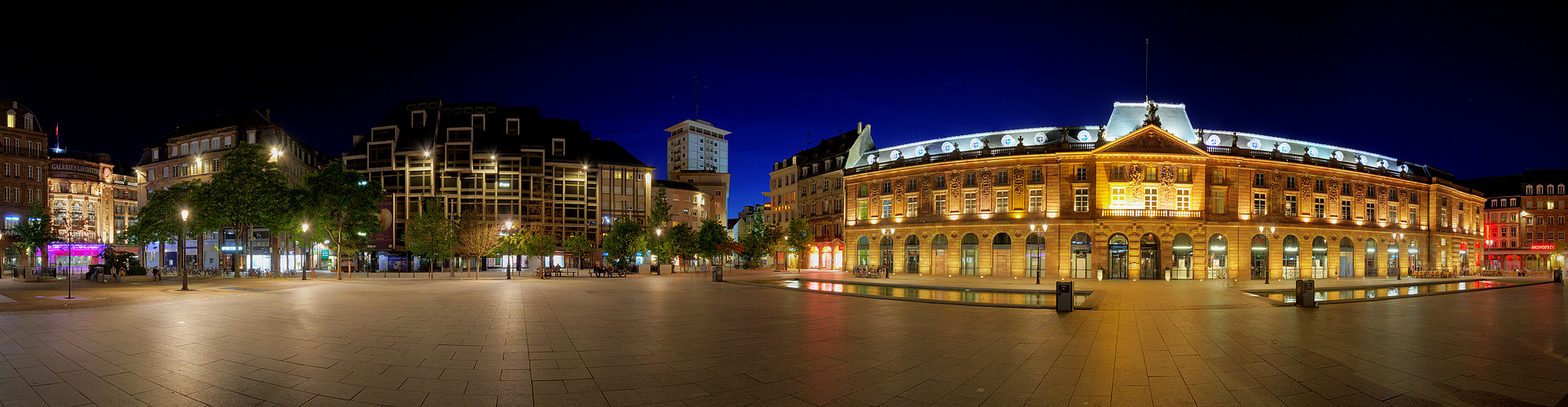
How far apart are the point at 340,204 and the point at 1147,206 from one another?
5949 centimetres

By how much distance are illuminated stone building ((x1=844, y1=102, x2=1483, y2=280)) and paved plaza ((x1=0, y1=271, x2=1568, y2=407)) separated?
101 ft

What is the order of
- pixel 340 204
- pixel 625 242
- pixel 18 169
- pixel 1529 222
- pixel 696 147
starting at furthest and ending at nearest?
pixel 696 147 → pixel 1529 222 → pixel 18 169 → pixel 625 242 → pixel 340 204

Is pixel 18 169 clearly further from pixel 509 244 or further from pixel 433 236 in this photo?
pixel 509 244

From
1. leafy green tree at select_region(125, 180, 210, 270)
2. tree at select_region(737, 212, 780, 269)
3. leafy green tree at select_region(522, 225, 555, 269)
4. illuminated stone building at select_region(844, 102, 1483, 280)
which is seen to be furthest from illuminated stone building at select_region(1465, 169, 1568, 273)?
leafy green tree at select_region(125, 180, 210, 270)

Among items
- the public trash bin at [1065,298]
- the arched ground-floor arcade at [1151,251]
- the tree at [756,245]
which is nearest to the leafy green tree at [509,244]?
the tree at [756,245]

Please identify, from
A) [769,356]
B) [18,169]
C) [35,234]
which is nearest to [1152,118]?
[769,356]

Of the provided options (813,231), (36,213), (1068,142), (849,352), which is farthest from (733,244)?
(36,213)

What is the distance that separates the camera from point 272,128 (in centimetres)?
7588

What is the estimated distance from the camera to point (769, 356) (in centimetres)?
1170

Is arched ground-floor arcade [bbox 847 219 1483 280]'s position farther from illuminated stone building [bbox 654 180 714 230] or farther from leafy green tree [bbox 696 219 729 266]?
illuminated stone building [bbox 654 180 714 230]

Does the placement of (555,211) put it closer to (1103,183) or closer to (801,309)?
(1103,183)

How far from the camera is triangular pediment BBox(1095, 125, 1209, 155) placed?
51719mm

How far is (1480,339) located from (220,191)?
57.6 meters

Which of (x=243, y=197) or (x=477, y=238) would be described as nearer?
(x=243, y=197)
